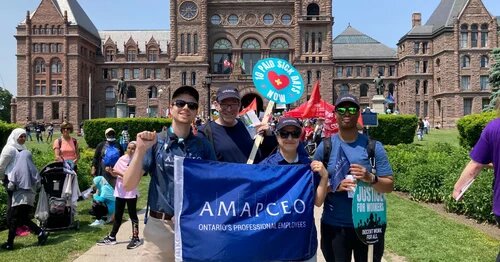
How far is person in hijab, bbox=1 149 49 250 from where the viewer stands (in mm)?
7633

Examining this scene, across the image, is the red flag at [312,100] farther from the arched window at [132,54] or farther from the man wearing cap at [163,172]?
the arched window at [132,54]

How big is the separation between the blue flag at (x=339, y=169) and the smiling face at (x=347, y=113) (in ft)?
0.72

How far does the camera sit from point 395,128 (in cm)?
3134

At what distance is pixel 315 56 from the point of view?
6456 centimetres

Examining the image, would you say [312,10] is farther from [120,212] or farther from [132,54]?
[120,212]

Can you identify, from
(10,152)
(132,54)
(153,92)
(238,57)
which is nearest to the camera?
(10,152)

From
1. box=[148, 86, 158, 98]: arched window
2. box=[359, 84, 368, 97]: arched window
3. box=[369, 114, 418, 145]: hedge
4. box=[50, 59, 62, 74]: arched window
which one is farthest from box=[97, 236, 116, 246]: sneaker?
box=[359, 84, 368, 97]: arched window

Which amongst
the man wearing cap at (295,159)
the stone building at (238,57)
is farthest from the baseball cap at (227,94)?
the stone building at (238,57)

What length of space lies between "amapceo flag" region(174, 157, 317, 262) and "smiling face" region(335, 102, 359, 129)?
26.0 inches

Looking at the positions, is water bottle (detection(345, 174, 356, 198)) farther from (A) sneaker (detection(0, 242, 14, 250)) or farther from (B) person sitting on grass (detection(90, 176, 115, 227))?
(B) person sitting on grass (detection(90, 176, 115, 227))

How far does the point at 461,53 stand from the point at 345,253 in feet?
231

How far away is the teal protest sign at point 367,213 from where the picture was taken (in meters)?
3.97

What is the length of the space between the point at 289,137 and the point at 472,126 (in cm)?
1570

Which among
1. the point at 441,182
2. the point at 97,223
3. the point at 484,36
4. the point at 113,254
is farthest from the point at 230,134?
the point at 484,36
